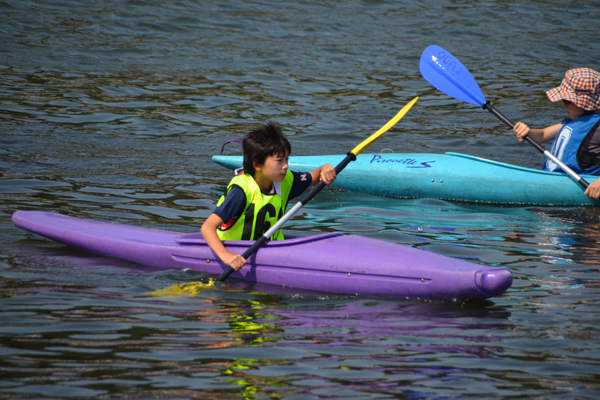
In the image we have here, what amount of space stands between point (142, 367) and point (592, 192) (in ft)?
13.7

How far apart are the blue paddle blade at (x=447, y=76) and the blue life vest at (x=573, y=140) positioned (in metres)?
0.79

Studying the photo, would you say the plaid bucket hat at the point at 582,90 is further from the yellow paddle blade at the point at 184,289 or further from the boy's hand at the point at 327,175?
Answer: the yellow paddle blade at the point at 184,289

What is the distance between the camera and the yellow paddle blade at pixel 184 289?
3.47 m

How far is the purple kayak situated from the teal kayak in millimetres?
2168

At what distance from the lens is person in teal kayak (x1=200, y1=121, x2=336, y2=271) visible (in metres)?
3.59

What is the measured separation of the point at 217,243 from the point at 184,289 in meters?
0.30

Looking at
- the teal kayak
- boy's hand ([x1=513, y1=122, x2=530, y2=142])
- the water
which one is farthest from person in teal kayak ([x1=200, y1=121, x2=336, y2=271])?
boy's hand ([x1=513, y1=122, x2=530, y2=142])

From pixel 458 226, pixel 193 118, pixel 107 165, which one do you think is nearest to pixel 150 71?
pixel 193 118

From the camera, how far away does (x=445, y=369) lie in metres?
2.62

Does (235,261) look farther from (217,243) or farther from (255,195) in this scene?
(255,195)

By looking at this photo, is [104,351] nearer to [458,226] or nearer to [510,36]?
[458,226]

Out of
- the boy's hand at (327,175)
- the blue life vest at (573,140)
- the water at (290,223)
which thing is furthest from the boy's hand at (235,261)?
the blue life vest at (573,140)

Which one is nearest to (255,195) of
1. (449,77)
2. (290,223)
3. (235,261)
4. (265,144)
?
(265,144)

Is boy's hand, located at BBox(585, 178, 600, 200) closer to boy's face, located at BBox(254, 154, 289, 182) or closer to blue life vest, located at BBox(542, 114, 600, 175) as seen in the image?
blue life vest, located at BBox(542, 114, 600, 175)
